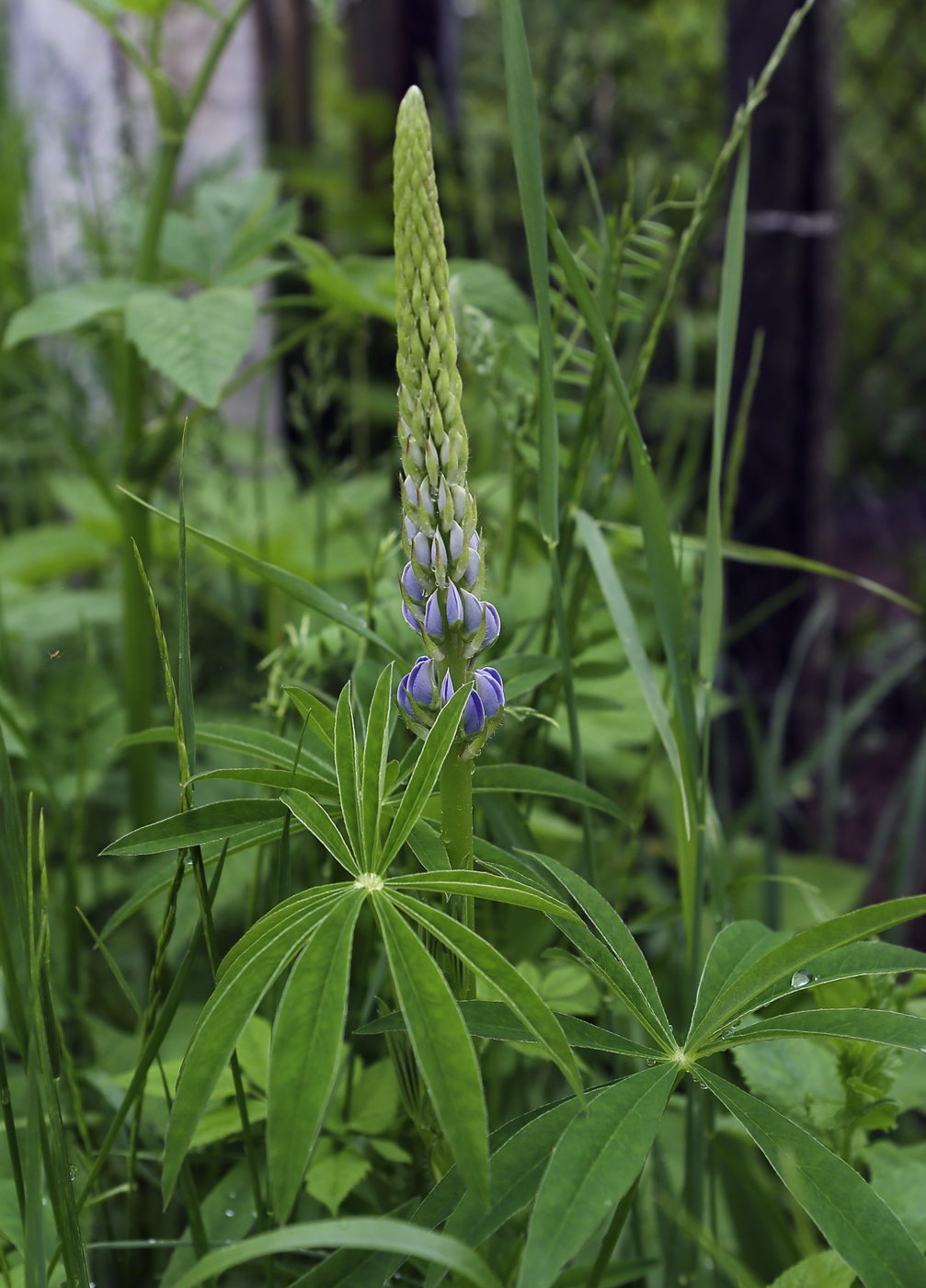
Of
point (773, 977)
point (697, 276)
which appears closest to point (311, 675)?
point (773, 977)

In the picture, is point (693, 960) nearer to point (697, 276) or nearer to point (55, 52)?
point (697, 276)

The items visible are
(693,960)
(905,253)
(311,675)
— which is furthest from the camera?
(905,253)

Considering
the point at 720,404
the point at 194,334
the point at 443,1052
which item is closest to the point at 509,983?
the point at 443,1052

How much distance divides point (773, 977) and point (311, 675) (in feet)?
1.73

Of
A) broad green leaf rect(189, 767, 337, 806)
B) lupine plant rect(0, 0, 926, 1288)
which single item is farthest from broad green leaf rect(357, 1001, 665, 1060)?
broad green leaf rect(189, 767, 337, 806)

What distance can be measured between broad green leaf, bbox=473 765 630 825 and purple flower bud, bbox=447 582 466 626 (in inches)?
5.5

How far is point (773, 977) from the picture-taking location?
19.1 inches

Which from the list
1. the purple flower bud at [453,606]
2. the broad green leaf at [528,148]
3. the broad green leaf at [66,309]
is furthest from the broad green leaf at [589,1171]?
the broad green leaf at [66,309]

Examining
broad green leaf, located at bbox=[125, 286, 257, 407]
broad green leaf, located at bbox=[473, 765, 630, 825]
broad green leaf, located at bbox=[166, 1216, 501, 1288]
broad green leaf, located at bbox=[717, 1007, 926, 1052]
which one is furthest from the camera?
broad green leaf, located at bbox=[125, 286, 257, 407]

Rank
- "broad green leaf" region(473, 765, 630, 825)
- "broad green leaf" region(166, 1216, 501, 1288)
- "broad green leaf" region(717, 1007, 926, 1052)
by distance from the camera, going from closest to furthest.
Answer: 1. "broad green leaf" region(166, 1216, 501, 1288)
2. "broad green leaf" region(717, 1007, 926, 1052)
3. "broad green leaf" region(473, 765, 630, 825)

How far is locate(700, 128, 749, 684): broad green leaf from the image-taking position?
63 centimetres

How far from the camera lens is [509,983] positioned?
40cm

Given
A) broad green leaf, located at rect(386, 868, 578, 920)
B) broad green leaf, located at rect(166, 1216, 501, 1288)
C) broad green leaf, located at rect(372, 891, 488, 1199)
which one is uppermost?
broad green leaf, located at rect(386, 868, 578, 920)

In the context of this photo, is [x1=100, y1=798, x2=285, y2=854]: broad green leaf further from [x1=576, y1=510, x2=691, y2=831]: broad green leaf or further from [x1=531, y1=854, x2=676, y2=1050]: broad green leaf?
[x1=576, y1=510, x2=691, y2=831]: broad green leaf
